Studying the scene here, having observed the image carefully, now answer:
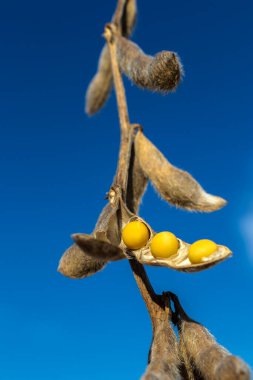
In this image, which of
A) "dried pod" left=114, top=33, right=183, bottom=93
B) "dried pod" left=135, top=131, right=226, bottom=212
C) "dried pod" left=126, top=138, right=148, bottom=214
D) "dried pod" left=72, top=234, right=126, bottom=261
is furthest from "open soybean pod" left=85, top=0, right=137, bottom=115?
"dried pod" left=72, top=234, right=126, bottom=261

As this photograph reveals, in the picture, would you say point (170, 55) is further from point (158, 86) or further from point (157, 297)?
point (157, 297)

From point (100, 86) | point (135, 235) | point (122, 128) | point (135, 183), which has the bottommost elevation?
point (135, 235)

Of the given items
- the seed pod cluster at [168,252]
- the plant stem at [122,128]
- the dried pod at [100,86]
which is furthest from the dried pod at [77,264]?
the dried pod at [100,86]

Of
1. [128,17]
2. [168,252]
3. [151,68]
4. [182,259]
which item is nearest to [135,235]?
[168,252]

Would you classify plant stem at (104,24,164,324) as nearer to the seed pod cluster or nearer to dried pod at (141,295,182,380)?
dried pod at (141,295,182,380)

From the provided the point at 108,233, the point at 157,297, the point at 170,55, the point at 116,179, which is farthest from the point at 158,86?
the point at 157,297

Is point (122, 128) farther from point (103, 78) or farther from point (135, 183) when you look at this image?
point (103, 78)
